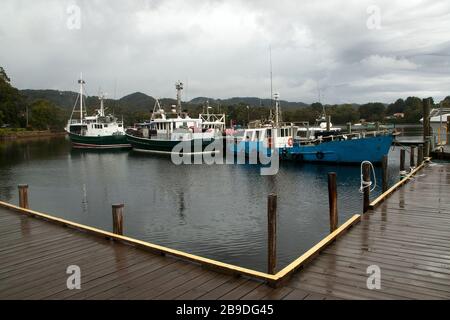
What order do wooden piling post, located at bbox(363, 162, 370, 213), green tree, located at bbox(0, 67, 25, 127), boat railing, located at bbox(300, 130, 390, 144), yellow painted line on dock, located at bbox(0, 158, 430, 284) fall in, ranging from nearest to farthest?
yellow painted line on dock, located at bbox(0, 158, 430, 284)
wooden piling post, located at bbox(363, 162, 370, 213)
boat railing, located at bbox(300, 130, 390, 144)
green tree, located at bbox(0, 67, 25, 127)

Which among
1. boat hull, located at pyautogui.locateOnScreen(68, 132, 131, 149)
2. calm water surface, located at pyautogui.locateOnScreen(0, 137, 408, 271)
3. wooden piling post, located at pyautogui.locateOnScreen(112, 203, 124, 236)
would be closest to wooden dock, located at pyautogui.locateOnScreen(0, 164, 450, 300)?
wooden piling post, located at pyautogui.locateOnScreen(112, 203, 124, 236)

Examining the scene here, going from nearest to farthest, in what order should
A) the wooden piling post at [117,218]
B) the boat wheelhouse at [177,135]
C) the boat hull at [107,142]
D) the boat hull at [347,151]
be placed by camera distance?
the wooden piling post at [117,218] < the boat hull at [347,151] < the boat wheelhouse at [177,135] < the boat hull at [107,142]

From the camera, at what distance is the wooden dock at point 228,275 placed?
5.04 m

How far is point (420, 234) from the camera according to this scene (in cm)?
736

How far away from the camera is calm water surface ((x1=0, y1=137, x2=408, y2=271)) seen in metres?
11.0

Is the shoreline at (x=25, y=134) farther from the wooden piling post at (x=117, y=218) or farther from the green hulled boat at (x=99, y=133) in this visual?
the wooden piling post at (x=117, y=218)

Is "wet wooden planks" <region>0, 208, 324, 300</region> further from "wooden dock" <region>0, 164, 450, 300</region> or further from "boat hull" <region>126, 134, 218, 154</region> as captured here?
"boat hull" <region>126, 134, 218, 154</region>

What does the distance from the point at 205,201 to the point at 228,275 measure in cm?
1166

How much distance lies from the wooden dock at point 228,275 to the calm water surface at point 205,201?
2.83 metres

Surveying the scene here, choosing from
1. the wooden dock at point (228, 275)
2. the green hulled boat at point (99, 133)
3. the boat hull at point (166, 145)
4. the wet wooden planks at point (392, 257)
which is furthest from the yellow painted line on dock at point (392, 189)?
the green hulled boat at point (99, 133)

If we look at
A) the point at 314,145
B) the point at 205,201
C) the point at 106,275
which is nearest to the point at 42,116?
the point at 314,145

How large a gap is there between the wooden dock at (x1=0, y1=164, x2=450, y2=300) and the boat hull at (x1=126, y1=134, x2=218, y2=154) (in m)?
31.9
